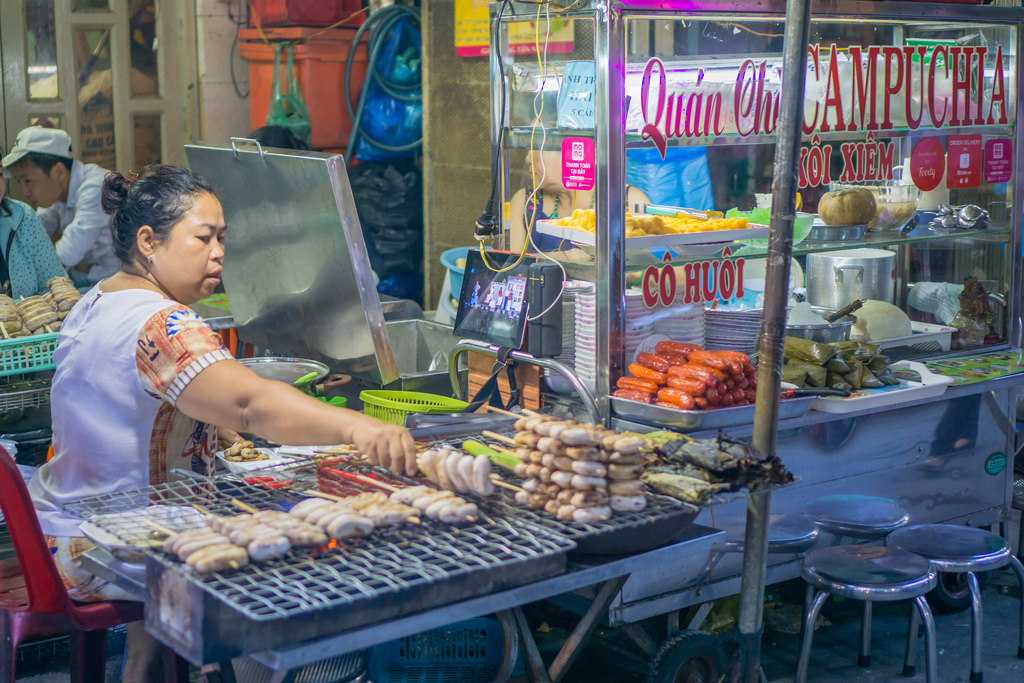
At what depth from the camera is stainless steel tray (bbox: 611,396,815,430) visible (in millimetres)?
3842

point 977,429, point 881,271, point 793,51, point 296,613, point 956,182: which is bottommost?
point 977,429

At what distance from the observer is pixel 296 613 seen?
7.16 ft

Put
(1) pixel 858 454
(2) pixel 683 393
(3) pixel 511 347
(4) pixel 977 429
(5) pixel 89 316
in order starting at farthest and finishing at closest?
(4) pixel 977 429 → (1) pixel 858 454 → (3) pixel 511 347 → (2) pixel 683 393 → (5) pixel 89 316

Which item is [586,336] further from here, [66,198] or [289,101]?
[289,101]

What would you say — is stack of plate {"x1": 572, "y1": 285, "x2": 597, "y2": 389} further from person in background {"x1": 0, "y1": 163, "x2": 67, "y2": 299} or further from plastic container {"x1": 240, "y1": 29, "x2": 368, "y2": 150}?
plastic container {"x1": 240, "y1": 29, "x2": 368, "y2": 150}

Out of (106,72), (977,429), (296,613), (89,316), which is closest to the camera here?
(296,613)

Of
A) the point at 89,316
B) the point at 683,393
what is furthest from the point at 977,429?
the point at 89,316

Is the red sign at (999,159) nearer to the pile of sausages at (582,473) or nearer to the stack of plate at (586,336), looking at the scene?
the stack of plate at (586,336)

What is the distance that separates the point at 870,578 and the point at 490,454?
136 centimetres

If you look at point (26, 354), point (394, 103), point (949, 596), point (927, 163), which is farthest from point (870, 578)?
point (394, 103)

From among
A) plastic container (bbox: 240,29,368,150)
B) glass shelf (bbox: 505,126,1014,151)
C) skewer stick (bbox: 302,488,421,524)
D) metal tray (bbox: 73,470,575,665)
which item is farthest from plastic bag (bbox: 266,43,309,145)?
metal tray (bbox: 73,470,575,665)

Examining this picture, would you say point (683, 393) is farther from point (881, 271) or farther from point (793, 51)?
point (881, 271)

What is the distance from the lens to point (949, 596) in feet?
16.5

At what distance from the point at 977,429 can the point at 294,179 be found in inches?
110
